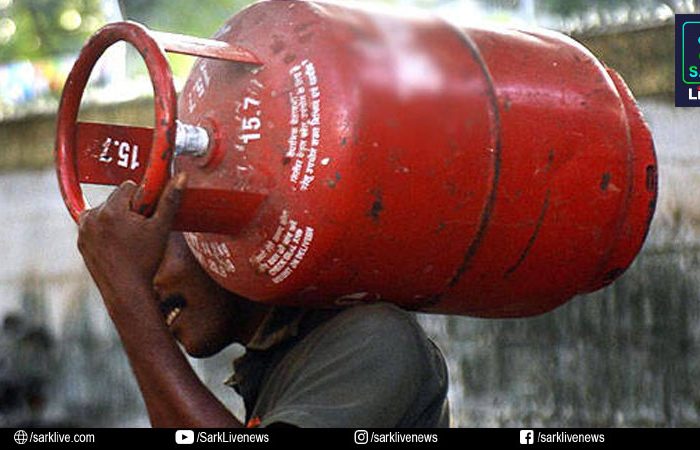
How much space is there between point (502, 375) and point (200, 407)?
78.3 inches

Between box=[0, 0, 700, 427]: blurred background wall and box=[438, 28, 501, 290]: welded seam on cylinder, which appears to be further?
box=[0, 0, 700, 427]: blurred background wall

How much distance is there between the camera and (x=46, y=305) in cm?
481

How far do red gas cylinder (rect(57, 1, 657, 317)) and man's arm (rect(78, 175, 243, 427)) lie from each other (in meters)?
0.07

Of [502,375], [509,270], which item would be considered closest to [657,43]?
[502,375]

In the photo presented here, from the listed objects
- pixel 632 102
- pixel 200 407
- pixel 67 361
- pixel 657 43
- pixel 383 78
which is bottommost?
pixel 67 361

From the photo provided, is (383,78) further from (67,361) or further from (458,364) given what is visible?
(67,361)

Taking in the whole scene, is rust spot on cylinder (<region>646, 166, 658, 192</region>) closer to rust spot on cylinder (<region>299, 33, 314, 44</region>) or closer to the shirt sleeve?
the shirt sleeve

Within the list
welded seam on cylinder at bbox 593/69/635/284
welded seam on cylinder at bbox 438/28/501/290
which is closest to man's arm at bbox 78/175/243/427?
welded seam on cylinder at bbox 438/28/501/290

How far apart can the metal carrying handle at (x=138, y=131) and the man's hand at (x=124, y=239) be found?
0.02 m

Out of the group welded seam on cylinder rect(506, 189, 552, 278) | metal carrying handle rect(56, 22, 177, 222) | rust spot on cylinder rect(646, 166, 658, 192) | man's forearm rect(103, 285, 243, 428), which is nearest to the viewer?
metal carrying handle rect(56, 22, 177, 222)

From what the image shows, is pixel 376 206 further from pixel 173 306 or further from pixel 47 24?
pixel 47 24

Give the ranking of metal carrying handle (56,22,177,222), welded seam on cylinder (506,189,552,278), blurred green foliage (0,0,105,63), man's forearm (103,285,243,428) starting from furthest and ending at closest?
blurred green foliage (0,0,105,63) → welded seam on cylinder (506,189,552,278) → man's forearm (103,285,243,428) → metal carrying handle (56,22,177,222)

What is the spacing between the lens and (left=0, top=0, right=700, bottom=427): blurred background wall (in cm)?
354
